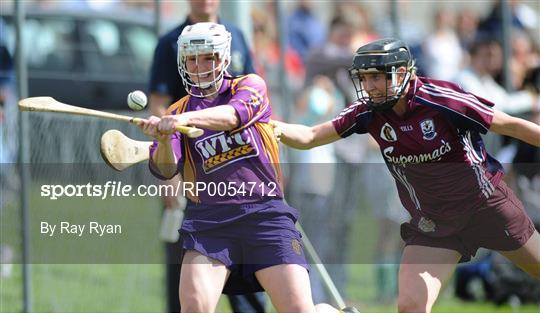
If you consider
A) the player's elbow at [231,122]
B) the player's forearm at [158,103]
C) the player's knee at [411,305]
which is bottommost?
the player's knee at [411,305]

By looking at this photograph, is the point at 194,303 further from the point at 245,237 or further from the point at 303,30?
the point at 303,30

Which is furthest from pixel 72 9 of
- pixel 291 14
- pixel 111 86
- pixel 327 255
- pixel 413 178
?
pixel 413 178

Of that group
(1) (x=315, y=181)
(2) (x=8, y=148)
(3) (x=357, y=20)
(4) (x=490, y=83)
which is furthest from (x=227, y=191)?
(3) (x=357, y=20)

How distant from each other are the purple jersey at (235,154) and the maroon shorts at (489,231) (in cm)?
93

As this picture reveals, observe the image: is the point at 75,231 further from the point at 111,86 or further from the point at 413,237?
the point at 111,86

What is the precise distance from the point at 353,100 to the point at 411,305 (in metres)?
4.60

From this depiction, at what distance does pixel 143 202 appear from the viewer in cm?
924

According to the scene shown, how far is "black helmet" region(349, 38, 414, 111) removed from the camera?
6.90 meters

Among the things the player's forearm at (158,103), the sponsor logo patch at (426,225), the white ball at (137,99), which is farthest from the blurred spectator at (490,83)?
the white ball at (137,99)

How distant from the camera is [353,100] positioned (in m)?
11.5

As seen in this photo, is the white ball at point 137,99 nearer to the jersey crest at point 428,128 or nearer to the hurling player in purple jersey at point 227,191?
the hurling player in purple jersey at point 227,191

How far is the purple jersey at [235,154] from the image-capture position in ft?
22.7

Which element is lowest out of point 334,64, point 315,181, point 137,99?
point 315,181

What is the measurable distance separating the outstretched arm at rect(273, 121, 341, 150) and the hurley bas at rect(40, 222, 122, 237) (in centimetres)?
184
